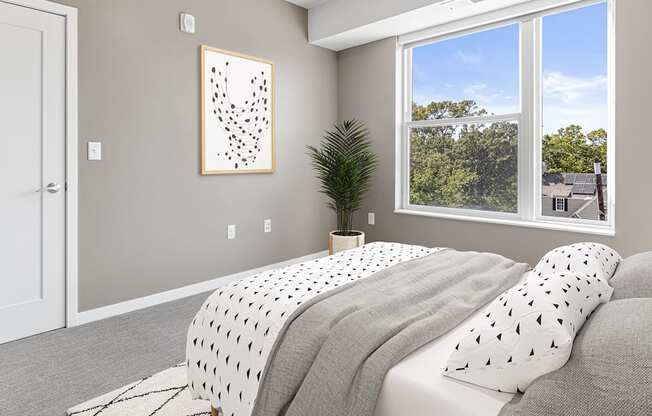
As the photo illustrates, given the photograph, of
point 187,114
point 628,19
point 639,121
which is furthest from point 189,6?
point 639,121

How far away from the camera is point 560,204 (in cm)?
348

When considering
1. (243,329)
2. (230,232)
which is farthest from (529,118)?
(243,329)

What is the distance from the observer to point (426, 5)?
3502mm

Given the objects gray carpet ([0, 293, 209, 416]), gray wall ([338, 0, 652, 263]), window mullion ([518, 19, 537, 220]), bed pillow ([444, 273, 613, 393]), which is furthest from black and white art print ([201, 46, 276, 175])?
bed pillow ([444, 273, 613, 393])

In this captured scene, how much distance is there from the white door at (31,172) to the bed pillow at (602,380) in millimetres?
2812

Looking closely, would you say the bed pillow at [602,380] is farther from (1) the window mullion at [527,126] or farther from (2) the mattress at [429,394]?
(1) the window mullion at [527,126]

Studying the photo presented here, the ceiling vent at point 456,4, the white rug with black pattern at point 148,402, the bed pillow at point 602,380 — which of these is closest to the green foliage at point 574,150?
the ceiling vent at point 456,4

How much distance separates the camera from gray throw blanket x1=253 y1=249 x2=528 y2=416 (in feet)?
3.86

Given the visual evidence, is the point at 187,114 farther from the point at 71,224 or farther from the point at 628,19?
the point at 628,19

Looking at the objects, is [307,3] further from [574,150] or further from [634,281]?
[634,281]

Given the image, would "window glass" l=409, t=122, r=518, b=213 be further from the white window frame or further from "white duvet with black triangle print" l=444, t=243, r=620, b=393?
"white duvet with black triangle print" l=444, t=243, r=620, b=393

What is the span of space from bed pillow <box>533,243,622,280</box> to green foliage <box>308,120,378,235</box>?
2.43m

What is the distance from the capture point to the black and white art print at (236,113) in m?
3.53

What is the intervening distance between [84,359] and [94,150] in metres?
1.35
